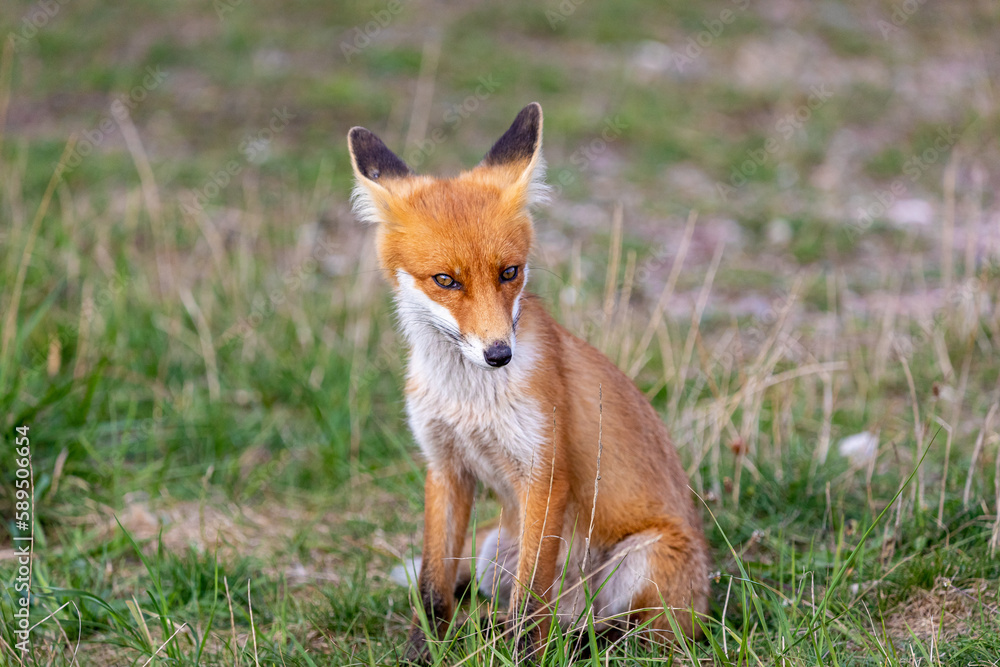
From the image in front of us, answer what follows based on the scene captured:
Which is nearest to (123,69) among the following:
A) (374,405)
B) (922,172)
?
(374,405)

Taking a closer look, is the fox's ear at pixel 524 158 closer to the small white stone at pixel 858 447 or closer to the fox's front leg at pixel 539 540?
the fox's front leg at pixel 539 540

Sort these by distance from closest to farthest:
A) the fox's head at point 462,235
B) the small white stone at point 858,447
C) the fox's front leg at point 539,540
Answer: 1. the fox's head at point 462,235
2. the fox's front leg at point 539,540
3. the small white stone at point 858,447

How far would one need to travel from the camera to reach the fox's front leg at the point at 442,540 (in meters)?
3.63

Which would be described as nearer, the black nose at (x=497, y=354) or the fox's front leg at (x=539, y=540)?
the black nose at (x=497, y=354)

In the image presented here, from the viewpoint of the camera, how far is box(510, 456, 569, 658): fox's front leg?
339 cm

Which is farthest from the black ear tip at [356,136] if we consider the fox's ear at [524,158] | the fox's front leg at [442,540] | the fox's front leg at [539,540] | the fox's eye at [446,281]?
the fox's front leg at [539,540]

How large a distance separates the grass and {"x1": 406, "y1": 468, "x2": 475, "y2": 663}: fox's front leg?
6.1 inches

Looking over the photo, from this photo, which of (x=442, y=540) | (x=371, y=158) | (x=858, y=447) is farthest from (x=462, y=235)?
(x=858, y=447)

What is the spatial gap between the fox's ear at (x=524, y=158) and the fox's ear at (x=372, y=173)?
410mm

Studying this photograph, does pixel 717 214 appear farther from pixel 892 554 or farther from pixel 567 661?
pixel 567 661

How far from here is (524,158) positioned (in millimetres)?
3699

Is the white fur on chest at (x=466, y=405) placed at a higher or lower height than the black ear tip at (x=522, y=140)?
lower

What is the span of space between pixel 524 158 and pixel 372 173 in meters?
0.65

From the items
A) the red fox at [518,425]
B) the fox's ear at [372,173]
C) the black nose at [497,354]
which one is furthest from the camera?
the fox's ear at [372,173]
